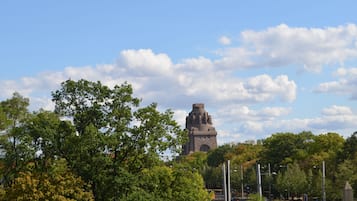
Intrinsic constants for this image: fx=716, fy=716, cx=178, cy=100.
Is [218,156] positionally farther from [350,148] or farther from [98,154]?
[98,154]

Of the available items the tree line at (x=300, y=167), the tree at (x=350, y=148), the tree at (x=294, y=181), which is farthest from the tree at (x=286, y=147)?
the tree at (x=350, y=148)

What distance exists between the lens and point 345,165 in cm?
6969

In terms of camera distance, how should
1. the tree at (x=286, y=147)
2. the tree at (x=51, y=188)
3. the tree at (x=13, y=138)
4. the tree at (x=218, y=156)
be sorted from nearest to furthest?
the tree at (x=51, y=188) < the tree at (x=13, y=138) < the tree at (x=286, y=147) < the tree at (x=218, y=156)

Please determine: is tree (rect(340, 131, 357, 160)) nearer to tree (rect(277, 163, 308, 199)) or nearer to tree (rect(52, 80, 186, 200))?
tree (rect(277, 163, 308, 199))

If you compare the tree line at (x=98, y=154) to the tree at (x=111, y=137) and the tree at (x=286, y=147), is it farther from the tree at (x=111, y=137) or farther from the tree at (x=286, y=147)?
the tree at (x=286, y=147)

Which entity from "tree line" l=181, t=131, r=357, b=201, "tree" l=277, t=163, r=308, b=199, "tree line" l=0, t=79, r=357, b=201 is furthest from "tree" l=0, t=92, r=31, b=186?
"tree" l=277, t=163, r=308, b=199

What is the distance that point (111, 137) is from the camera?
131ft

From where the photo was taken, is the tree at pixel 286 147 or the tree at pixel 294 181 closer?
the tree at pixel 294 181

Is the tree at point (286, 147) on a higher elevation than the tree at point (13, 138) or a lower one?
higher

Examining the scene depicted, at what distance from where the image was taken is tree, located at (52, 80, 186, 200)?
40062 millimetres

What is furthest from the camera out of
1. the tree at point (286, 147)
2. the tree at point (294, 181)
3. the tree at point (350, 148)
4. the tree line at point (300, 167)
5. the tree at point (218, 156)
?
the tree at point (218, 156)

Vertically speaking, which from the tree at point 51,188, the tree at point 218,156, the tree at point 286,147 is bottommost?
the tree at point 51,188

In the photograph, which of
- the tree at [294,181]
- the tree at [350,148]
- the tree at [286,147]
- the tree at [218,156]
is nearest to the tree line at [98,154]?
the tree at [350,148]

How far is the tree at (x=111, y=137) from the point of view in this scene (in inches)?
1577
